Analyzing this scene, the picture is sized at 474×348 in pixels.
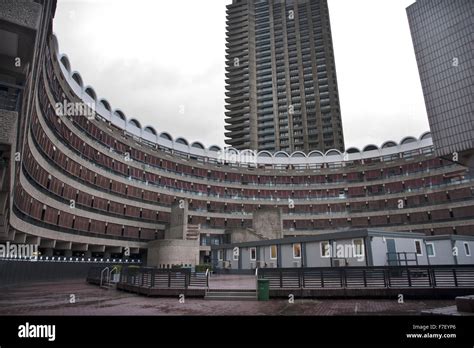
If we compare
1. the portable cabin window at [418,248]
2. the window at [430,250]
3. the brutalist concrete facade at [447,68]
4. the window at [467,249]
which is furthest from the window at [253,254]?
the window at [467,249]

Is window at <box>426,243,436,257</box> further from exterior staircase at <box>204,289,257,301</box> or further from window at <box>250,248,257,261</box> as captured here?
exterior staircase at <box>204,289,257,301</box>

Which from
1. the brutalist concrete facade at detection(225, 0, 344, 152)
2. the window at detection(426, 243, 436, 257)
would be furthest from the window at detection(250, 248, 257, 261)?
the brutalist concrete facade at detection(225, 0, 344, 152)

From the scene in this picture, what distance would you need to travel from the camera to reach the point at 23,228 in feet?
86.5

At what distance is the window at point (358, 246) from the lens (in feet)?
82.2

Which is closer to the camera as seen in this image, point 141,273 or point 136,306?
point 136,306

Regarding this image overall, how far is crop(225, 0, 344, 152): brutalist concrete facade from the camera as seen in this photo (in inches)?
4774

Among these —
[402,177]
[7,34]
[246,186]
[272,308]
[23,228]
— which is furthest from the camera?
[246,186]

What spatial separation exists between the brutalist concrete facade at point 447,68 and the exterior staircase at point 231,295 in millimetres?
21353

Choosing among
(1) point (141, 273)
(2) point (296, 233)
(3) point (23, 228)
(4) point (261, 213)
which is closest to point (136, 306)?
(1) point (141, 273)

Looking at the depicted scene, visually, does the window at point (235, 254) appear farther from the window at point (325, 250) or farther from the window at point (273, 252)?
the window at point (325, 250)

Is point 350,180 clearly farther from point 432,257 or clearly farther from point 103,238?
point 103,238

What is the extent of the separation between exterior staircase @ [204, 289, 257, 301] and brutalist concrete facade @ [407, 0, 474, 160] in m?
21.4

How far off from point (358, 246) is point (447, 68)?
17.1 meters
